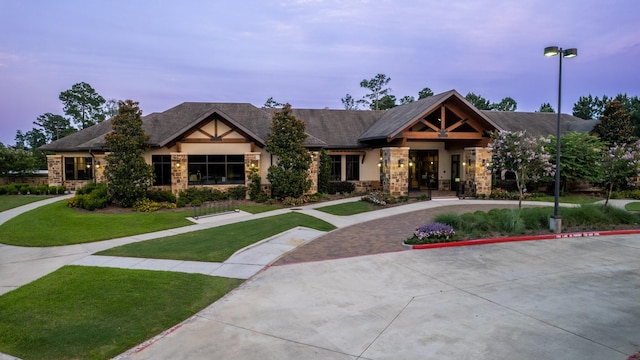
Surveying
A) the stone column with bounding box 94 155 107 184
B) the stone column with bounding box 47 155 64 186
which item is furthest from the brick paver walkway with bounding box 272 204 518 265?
the stone column with bounding box 47 155 64 186

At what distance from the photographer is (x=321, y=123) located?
28438 mm

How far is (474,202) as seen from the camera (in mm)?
21656

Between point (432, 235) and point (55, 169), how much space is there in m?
26.0

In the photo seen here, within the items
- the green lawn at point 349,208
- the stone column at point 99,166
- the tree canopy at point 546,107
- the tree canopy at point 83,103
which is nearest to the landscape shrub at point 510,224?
the green lawn at point 349,208

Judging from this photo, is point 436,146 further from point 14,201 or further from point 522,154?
point 14,201

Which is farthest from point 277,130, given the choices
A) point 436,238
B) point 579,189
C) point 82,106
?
point 82,106

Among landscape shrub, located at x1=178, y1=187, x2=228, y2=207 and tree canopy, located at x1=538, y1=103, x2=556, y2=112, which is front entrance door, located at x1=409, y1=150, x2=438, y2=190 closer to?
landscape shrub, located at x1=178, y1=187, x2=228, y2=207

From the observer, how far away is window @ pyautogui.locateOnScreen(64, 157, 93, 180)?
85.6ft

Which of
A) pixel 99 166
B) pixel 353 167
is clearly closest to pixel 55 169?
pixel 99 166

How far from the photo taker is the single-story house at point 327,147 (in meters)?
22.3

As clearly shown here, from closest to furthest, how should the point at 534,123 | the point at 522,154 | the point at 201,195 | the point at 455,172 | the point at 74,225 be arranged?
the point at 74,225, the point at 522,154, the point at 201,195, the point at 455,172, the point at 534,123

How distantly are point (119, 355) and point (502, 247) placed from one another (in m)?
10.5

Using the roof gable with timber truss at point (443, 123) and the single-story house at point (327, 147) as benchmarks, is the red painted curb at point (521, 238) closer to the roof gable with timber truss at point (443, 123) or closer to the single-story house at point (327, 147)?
the single-story house at point (327, 147)

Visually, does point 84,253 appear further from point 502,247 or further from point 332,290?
point 502,247
